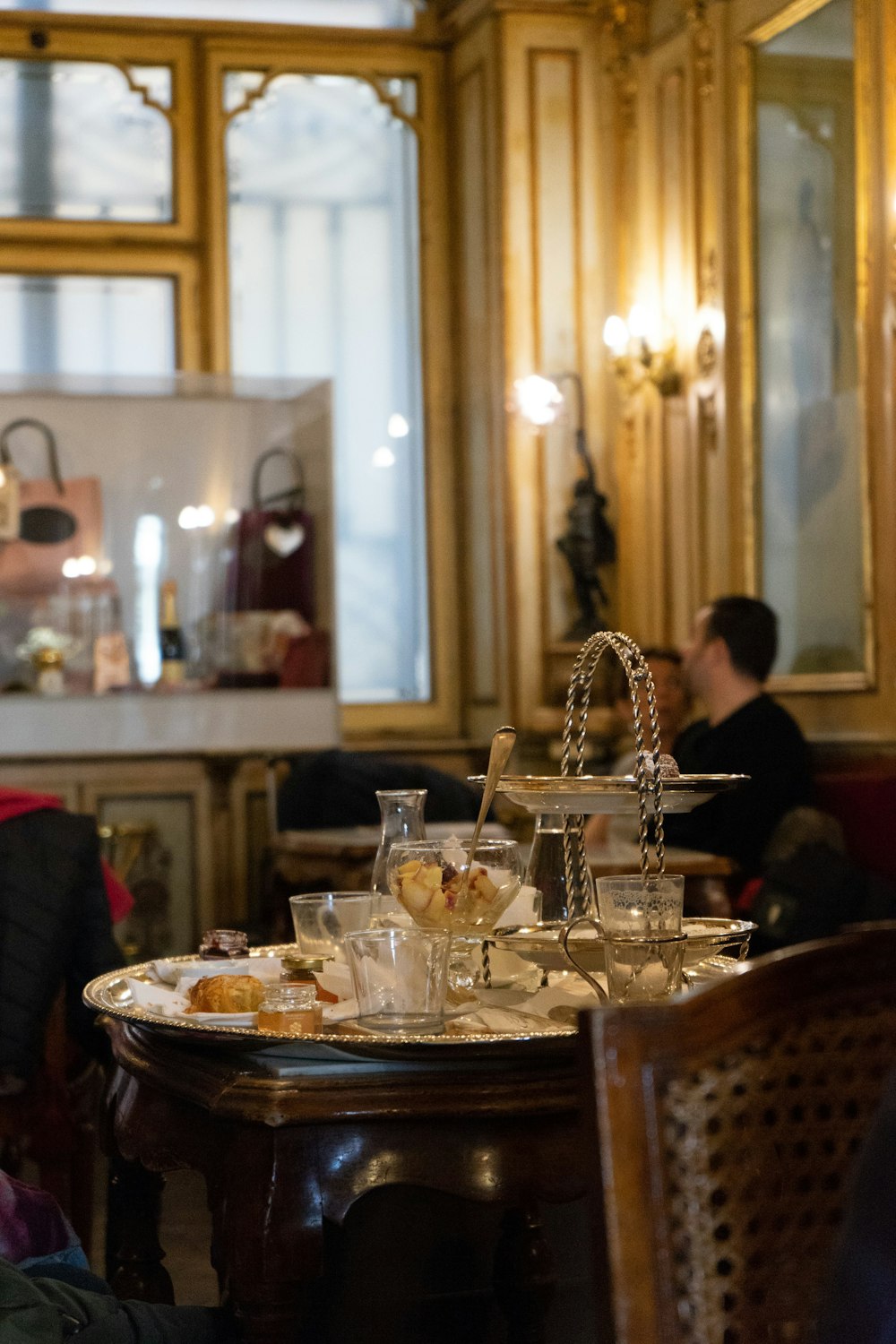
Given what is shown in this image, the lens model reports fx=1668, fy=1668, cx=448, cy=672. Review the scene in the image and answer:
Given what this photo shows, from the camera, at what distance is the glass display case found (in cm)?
552

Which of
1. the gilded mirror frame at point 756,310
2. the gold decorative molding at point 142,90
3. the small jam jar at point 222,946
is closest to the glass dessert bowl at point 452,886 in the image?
the small jam jar at point 222,946

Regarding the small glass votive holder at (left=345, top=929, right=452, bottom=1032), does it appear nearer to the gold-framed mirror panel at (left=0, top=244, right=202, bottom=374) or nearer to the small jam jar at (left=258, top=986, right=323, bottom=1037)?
the small jam jar at (left=258, top=986, right=323, bottom=1037)

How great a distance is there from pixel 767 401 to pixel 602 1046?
432 cm

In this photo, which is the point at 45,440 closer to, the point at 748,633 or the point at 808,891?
the point at 748,633

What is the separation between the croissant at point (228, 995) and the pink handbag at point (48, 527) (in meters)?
3.98

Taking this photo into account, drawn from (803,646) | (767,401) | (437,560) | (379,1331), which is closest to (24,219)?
(437,560)

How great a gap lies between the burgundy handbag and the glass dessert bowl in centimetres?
400

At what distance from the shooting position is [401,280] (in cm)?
647

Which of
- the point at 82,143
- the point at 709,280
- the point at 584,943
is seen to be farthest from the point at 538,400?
the point at 584,943

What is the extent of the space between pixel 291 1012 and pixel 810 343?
370cm

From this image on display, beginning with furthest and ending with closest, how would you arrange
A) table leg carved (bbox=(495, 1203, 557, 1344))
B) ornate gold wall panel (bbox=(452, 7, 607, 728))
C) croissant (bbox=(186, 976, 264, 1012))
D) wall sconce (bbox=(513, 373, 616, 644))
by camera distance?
ornate gold wall panel (bbox=(452, 7, 607, 728)) < wall sconce (bbox=(513, 373, 616, 644)) < table leg carved (bbox=(495, 1203, 557, 1344)) < croissant (bbox=(186, 976, 264, 1012))

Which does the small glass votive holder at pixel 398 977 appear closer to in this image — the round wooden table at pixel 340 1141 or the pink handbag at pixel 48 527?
the round wooden table at pixel 340 1141

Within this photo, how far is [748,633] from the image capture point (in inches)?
177

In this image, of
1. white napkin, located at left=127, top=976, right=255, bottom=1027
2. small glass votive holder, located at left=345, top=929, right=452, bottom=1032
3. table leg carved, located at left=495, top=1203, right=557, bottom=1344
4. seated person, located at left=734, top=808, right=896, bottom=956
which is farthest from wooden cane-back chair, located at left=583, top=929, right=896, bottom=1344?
seated person, located at left=734, top=808, right=896, bottom=956
